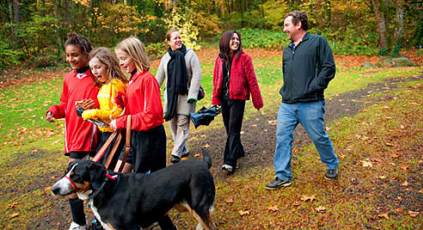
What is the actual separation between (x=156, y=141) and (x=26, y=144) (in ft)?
22.8

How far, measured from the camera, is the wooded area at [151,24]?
20.7 meters

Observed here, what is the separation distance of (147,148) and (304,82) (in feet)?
7.06

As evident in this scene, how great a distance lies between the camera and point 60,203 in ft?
17.9

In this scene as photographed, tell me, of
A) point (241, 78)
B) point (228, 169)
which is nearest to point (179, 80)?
point (241, 78)

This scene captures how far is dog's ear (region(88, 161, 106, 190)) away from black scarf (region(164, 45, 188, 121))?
2620 millimetres

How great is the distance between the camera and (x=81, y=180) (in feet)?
10.5

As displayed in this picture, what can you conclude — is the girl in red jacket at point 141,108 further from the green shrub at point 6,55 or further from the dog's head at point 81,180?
the green shrub at point 6,55

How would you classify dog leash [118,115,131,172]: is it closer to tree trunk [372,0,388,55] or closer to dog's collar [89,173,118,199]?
dog's collar [89,173,118,199]

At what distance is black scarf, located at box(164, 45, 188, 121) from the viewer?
572 cm

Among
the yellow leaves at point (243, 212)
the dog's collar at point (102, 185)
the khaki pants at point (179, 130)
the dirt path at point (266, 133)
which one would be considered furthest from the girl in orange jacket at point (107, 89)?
the dirt path at point (266, 133)

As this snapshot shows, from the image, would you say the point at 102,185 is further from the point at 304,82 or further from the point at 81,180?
the point at 304,82

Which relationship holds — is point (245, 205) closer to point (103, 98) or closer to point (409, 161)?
point (103, 98)

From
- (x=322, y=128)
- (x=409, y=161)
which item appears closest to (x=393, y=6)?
(x=409, y=161)

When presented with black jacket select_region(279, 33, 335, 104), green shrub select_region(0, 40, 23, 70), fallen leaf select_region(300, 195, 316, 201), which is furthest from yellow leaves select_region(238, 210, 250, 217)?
green shrub select_region(0, 40, 23, 70)
